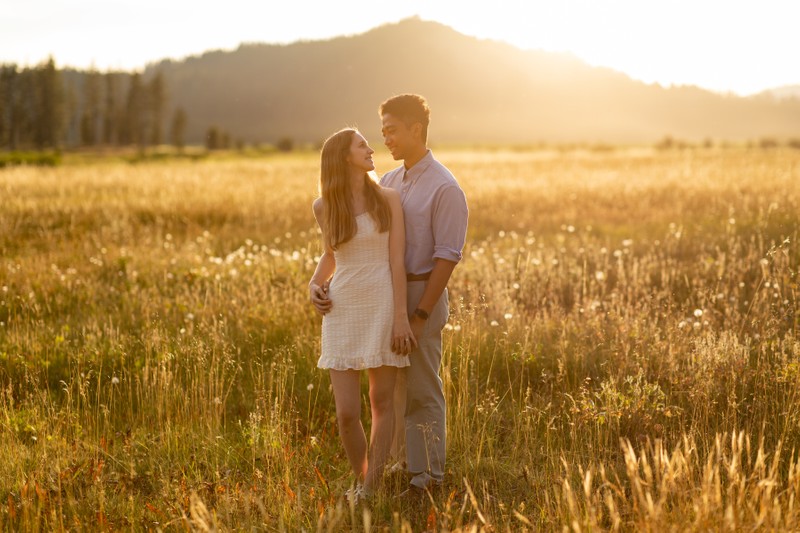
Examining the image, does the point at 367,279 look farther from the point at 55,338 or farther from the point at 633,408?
the point at 55,338

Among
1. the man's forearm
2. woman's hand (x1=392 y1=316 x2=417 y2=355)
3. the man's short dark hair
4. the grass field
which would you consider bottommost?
the grass field

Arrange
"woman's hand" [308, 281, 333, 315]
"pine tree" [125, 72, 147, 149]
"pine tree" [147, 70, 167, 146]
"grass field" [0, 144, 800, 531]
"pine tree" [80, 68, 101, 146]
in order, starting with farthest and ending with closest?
1. "pine tree" [80, 68, 101, 146]
2. "pine tree" [147, 70, 167, 146]
3. "pine tree" [125, 72, 147, 149]
4. "woman's hand" [308, 281, 333, 315]
5. "grass field" [0, 144, 800, 531]

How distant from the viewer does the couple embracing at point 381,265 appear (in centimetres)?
417

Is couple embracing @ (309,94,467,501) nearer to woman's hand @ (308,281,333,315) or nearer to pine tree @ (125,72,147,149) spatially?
woman's hand @ (308,281,333,315)

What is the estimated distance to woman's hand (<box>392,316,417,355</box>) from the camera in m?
4.14

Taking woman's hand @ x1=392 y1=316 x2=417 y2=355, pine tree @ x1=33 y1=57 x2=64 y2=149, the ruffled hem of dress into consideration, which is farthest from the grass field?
pine tree @ x1=33 y1=57 x2=64 y2=149

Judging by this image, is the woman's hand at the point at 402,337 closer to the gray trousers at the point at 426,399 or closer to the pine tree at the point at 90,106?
the gray trousers at the point at 426,399

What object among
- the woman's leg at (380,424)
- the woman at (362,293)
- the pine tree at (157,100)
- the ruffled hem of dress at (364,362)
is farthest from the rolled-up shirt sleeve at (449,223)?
the pine tree at (157,100)

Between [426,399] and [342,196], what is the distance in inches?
52.1

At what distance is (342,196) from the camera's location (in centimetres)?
420

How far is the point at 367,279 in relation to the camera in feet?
13.8

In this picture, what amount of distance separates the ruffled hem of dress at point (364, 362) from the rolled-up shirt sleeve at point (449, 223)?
632 mm

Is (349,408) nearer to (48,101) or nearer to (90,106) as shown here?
(48,101)

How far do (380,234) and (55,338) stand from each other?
13.7ft
